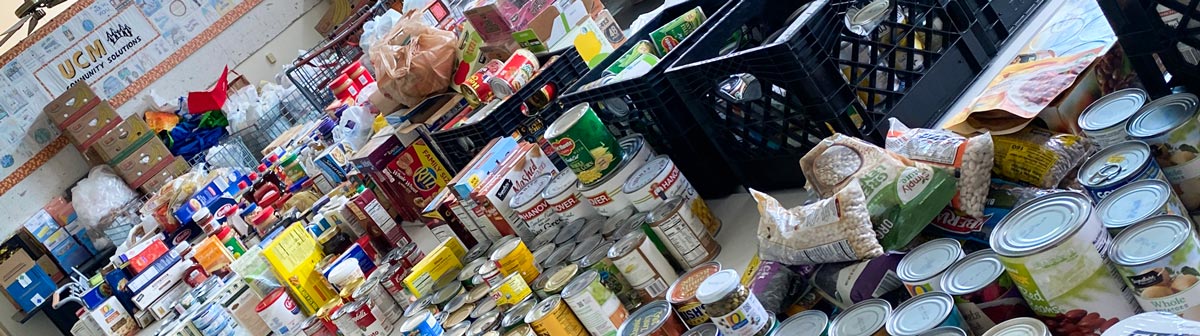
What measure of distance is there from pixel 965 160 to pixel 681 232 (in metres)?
0.70

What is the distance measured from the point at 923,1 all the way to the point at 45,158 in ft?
24.2

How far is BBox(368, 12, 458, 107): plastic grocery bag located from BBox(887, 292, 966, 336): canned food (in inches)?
94.9

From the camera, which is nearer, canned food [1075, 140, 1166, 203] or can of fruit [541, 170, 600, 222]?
canned food [1075, 140, 1166, 203]

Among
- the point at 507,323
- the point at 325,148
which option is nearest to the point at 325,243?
the point at 325,148

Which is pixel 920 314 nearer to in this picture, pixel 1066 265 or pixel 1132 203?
pixel 1066 265

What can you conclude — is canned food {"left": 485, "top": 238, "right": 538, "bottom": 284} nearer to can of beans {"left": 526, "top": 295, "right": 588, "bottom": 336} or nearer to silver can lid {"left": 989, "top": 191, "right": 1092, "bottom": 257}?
can of beans {"left": 526, "top": 295, "right": 588, "bottom": 336}

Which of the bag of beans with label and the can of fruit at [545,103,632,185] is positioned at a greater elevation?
the can of fruit at [545,103,632,185]

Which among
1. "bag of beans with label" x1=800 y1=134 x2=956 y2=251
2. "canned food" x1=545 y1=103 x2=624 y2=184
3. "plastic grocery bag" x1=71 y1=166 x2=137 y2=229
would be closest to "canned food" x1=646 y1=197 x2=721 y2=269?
"canned food" x1=545 y1=103 x2=624 y2=184

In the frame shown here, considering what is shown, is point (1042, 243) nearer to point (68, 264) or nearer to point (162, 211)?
point (162, 211)

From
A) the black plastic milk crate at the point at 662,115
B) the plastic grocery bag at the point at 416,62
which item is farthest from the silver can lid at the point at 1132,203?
the plastic grocery bag at the point at 416,62

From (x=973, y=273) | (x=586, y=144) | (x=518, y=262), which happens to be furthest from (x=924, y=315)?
(x=518, y=262)

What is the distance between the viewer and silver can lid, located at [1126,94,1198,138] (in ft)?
5.24

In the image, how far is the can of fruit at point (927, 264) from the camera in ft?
5.23

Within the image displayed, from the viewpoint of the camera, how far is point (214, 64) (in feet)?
28.1
